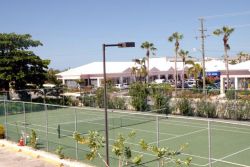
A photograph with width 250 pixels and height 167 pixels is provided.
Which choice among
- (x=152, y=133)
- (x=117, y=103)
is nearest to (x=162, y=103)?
(x=117, y=103)

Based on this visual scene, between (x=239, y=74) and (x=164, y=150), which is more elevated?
(x=239, y=74)

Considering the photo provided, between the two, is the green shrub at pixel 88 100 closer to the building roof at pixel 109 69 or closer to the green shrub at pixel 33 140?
the green shrub at pixel 33 140

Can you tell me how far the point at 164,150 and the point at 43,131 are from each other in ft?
53.4

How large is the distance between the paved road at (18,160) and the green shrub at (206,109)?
15.3 meters

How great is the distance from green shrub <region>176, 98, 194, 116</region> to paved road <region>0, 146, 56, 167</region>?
15.2 m

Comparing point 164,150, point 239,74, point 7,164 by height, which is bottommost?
point 7,164

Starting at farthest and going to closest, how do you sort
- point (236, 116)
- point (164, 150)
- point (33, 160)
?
point (236, 116) → point (33, 160) → point (164, 150)

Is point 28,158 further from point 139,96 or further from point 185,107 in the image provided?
point 139,96

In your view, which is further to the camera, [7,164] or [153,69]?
[153,69]

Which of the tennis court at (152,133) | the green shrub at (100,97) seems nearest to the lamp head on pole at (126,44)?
the tennis court at (152,133)

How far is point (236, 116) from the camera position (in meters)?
27.8

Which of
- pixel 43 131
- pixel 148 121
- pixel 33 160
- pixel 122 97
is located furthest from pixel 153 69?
pixel 33 160

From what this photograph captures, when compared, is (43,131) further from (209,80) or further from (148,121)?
(209,80)

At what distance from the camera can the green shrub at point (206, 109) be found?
2905 cm
